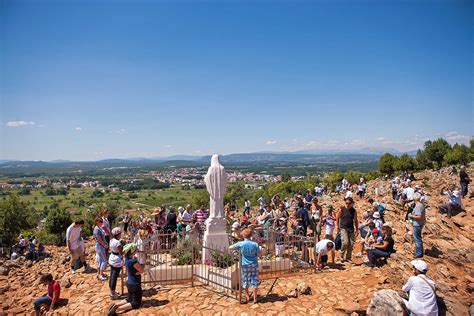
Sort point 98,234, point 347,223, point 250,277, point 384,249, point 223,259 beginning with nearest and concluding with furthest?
point 250,277 → point 223,259 → point 384,249 → point 98,234 → point 347,223

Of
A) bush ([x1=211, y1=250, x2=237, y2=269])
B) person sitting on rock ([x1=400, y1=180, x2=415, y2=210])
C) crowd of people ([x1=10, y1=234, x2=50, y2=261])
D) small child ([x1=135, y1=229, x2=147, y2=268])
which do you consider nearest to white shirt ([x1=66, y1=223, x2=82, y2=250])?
small child ([x1=135, y1=229, x2=147, y2=268])

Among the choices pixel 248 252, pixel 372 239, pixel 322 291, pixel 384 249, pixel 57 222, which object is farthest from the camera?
pixel 57 222

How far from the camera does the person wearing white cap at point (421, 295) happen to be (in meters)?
4.74

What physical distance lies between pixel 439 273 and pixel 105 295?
26.3 ft

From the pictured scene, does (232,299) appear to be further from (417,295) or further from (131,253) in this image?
(417,295)

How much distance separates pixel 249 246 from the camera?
624 centimetres

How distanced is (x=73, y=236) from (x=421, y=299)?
9070mm

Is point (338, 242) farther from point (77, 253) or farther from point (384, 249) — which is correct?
point (77, 253)

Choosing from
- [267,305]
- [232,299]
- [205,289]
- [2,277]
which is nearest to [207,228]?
[205,289]

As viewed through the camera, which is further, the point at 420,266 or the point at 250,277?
the point at 250,277

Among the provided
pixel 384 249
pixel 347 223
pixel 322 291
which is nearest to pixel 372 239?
pixel 384 249

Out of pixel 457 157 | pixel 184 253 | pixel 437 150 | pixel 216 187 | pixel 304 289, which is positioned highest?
pixel 437 150

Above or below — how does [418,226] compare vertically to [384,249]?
above

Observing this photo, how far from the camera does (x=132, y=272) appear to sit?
20.6ft
